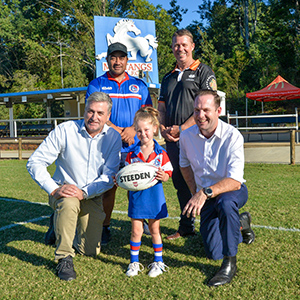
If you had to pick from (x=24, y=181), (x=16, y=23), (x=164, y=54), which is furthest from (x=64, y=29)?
(x=24, y=181)

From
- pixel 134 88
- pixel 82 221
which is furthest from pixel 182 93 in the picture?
pixel 82 221

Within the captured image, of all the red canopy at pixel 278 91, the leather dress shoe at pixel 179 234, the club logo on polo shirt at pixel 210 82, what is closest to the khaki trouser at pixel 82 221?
the leather dress shoe at pixel 179 234

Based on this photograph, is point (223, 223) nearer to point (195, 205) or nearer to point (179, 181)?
point (195, 205)

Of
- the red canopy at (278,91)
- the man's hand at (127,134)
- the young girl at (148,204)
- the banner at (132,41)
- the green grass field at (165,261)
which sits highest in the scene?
the banner at (132,41)

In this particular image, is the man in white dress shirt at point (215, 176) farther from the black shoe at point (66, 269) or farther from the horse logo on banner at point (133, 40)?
the horse logo on banner at point (133, 40)

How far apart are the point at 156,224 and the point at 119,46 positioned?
2262 millimetres

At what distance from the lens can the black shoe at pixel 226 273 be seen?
9.77 ft

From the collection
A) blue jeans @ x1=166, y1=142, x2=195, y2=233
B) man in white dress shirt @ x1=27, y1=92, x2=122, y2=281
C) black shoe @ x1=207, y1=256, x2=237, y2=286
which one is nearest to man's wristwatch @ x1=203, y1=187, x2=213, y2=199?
black shoe @ x1=207, y1=256, x2=237, y2=286

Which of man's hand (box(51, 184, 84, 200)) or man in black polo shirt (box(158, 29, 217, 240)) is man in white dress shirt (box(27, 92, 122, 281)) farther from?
man in black polo shirt (box(158, 29, 217, 240))

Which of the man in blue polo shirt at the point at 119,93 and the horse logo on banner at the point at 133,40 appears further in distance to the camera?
the horse logo on banner at the point at 133,40

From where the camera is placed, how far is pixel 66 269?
325 cm

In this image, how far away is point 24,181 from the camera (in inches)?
349

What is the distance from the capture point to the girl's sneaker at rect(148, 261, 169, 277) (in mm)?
3206

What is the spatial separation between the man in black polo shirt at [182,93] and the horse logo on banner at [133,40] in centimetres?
1637
